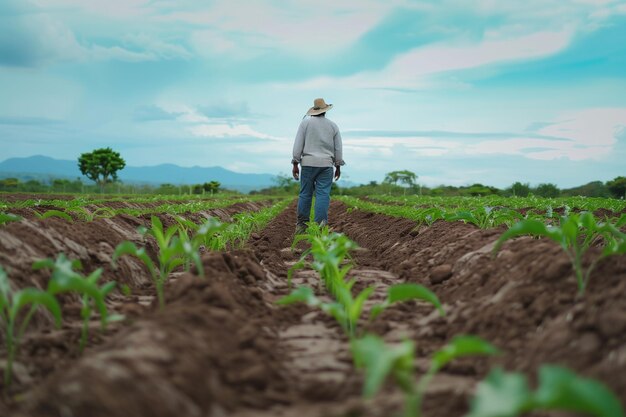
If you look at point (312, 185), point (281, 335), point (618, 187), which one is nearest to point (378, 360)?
point (281, 335)

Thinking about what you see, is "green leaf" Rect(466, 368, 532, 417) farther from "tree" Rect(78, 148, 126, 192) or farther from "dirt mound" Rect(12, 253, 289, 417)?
"tree" Rect(78, 148, 126, 192)

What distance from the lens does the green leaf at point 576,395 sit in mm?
1285

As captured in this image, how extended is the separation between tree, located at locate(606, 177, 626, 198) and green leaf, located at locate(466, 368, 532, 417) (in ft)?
121

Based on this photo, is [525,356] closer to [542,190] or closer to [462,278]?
[462,278]

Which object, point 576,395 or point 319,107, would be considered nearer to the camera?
point 576,395

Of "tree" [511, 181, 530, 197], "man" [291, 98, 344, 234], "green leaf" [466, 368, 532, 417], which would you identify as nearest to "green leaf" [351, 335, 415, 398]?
"green leaf" [466, 368, 532, 417]

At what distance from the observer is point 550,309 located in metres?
2.63

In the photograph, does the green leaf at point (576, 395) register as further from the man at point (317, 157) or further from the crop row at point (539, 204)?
the crop row at point (539, 204)

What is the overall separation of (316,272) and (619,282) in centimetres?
312

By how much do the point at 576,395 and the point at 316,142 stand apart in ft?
24.8

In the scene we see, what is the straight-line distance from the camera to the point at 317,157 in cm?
866

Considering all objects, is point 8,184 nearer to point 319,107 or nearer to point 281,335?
point 319,107

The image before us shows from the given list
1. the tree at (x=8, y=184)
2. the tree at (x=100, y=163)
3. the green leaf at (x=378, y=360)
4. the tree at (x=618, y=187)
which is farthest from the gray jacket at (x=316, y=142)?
the tree at (x=100, y=163)

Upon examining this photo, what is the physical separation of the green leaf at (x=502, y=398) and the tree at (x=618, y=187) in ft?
121
